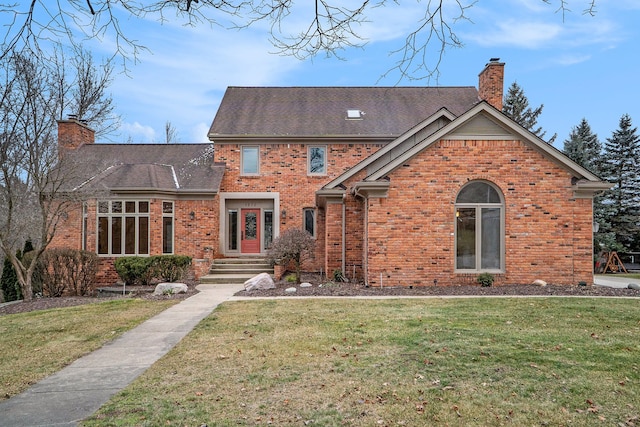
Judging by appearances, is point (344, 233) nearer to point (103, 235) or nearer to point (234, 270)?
point (234, 270)

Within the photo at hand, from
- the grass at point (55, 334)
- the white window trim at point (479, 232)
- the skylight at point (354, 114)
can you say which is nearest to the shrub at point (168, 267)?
the grass at point (55, 334)

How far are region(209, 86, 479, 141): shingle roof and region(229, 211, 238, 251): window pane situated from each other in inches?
129

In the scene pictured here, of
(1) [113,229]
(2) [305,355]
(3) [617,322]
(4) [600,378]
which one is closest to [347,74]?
(2) [305,355]

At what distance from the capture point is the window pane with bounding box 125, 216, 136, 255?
1638cm

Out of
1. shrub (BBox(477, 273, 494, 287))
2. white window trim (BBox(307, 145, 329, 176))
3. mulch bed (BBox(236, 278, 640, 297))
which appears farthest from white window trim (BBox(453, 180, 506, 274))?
white window trim (BBox(307, 145, 329, 176))

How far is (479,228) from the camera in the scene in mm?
12867

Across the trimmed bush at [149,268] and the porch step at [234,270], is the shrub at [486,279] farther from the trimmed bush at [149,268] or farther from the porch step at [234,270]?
the trimmed bush at [149,268]

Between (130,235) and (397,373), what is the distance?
13.6 meters

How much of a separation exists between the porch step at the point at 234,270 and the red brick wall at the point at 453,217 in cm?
547

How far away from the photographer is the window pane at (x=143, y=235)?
53.8 feet

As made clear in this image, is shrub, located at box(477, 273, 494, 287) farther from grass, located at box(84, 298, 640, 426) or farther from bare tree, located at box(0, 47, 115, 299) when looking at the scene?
bare tree, located at box(0, 47, 115, 299)

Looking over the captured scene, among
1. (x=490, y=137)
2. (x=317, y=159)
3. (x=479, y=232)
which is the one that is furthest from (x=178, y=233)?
(x=490, y=137)

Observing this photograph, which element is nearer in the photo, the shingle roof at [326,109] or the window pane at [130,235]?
the window pane at [130,235]

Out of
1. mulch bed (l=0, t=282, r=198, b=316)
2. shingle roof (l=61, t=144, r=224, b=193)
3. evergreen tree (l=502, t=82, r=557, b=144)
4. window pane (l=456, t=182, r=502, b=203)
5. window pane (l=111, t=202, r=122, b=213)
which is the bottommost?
mulch bed (l=0, t=282, r=198, b=316)
